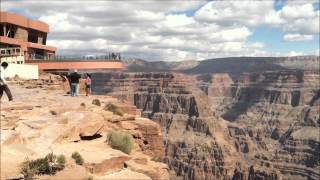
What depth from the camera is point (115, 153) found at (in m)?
18.1

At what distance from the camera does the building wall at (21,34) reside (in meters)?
51.8

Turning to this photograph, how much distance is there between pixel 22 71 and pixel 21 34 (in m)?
15.4

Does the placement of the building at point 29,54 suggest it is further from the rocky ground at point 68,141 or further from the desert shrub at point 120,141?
the desert shrub at point 120,141

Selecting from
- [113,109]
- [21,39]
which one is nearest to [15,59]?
[21,39]

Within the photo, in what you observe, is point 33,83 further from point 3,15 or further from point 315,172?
point 315,172

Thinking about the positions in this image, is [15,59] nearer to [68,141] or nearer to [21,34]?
[21,34]

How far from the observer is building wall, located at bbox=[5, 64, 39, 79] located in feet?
123

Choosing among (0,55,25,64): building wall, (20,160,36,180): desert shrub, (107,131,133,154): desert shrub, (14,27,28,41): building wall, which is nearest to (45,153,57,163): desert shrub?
(20,160,36,180): desert shrub

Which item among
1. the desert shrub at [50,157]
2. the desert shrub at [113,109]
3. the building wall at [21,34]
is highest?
the building wall at [21,34]

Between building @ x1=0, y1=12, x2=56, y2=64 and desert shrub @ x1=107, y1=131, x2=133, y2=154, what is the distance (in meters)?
25.1

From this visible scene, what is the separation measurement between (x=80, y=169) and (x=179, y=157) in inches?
6478

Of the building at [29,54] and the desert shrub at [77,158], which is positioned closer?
the desert shrub at [77,158]

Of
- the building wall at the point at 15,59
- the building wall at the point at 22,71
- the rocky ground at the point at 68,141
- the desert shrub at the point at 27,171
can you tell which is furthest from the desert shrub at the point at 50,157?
the building wall at the point at 15,59

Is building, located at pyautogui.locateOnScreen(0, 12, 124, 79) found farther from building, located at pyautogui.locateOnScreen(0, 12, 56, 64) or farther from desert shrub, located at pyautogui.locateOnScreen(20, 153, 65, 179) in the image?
desert shrub, located at pyautogui.locateOnScreen(20, 153, 65, 179)
